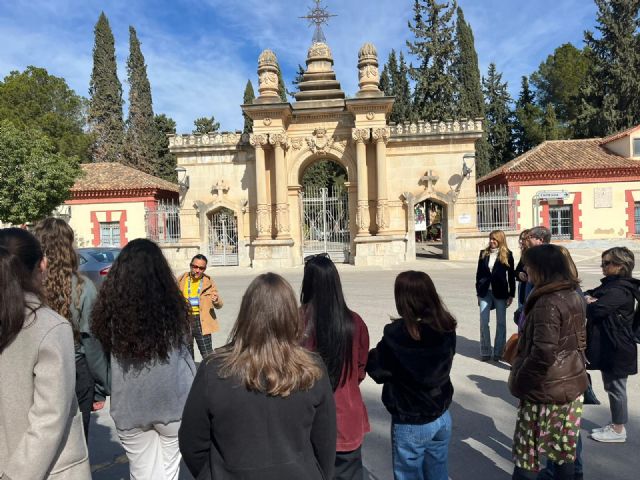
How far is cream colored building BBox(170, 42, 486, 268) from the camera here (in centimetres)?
2255

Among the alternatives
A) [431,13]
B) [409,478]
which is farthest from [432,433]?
[431,13]

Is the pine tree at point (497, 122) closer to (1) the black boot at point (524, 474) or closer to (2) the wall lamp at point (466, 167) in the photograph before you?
(2) the wall lamp at point (466, 167)

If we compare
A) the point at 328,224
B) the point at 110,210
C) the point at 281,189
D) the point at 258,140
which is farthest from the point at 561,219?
the point at 110,210

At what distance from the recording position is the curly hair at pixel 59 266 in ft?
10.4

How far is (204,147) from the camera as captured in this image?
2434cm

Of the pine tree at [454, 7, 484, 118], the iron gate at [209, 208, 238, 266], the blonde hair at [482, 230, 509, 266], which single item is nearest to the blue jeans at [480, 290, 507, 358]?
the blonde hair at [482, 230, 509, 266]

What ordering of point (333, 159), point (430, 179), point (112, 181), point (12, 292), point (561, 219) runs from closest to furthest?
1. point (12, 292)
2. point (430, 179)
3. point (333, 159)
4. point (561, 219)
5. point (112, 181)

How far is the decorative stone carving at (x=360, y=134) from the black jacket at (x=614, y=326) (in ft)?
62.1

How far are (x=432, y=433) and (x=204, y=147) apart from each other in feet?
75.6

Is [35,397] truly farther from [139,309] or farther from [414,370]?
[414,370]

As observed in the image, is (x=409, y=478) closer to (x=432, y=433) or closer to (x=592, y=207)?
(x=432, y=433)

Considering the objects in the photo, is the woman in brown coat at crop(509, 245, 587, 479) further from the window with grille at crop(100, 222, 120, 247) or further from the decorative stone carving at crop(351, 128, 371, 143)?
the window with grille at crop(100, 222, 120, 247)

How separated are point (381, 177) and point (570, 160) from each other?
1320cm

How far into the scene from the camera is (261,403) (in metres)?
1.95
